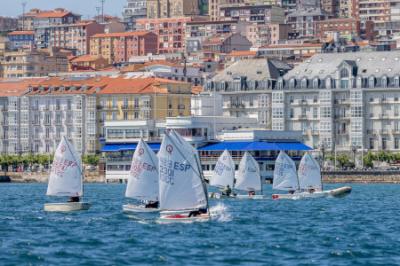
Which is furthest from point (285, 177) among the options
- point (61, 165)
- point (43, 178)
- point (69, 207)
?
point (43, 178)

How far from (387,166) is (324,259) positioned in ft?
378

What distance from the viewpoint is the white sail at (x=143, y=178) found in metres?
98.0

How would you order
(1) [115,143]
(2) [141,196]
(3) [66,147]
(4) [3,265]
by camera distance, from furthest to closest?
(1) [115,143]
(3) [66,147]
(2) [141,196]
(4) [3,265]

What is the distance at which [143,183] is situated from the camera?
98.1 m

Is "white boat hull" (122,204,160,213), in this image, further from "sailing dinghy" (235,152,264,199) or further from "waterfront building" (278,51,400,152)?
"waterfront building" (278,51,400,152)

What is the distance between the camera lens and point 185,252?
7331 centimetres

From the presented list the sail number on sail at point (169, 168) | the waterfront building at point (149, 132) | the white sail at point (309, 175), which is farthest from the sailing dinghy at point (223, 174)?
the waterfront building at point (149, 132)

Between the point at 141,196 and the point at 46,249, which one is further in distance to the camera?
the point at 141,196

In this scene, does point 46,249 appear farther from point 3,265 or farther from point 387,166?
point 387,166

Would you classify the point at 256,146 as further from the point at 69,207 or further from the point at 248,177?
the point at 69,207

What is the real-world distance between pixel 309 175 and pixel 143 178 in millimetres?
36811

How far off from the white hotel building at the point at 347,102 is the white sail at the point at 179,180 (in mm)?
105498

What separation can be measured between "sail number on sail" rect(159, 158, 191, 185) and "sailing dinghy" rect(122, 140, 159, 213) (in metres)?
10.4

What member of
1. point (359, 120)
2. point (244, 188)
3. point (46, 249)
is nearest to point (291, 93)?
point (359, 120)
